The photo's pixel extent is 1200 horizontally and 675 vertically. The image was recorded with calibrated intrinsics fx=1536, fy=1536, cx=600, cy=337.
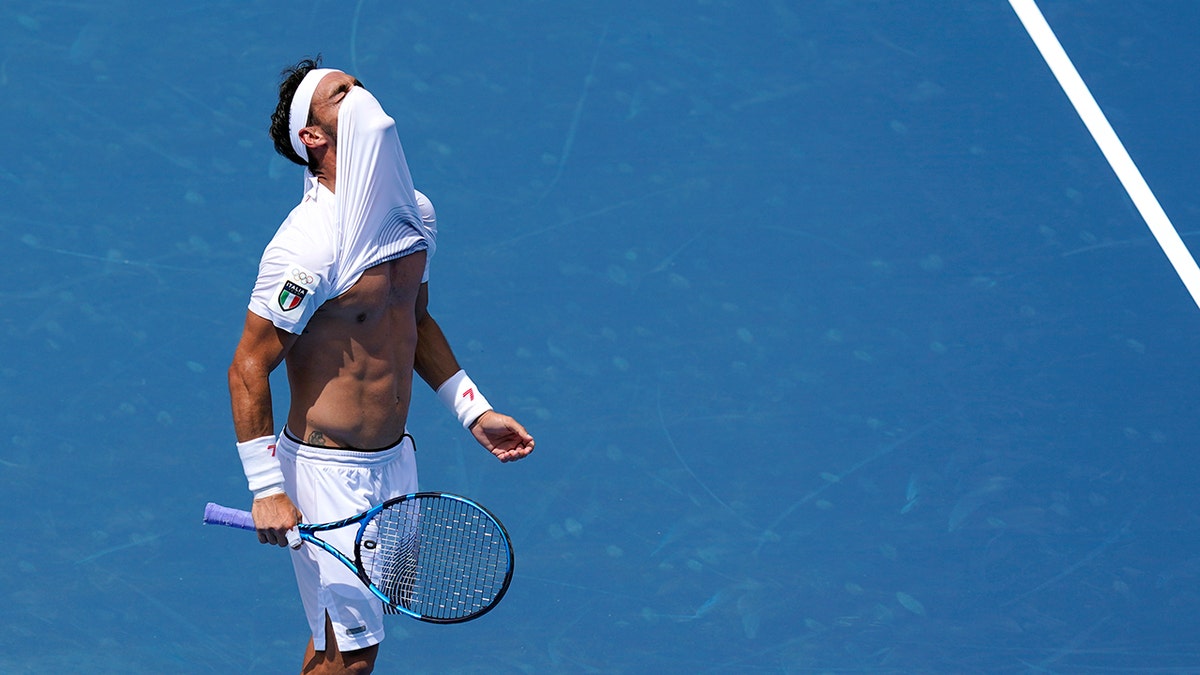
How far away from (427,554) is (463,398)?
0.47 m

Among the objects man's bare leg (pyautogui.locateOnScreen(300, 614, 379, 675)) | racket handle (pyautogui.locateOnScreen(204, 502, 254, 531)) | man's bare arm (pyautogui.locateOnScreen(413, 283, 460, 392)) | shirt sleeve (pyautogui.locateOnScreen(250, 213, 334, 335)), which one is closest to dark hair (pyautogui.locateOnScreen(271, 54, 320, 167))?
shirt sleeve (pyautogui.locateOnScreen(250, 213, 334, 335))

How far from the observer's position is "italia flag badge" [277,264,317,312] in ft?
12.4

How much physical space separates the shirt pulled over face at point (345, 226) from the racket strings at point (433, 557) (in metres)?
0.62

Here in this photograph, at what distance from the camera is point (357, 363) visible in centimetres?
405

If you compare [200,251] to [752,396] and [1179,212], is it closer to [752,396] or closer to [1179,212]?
[752,396]

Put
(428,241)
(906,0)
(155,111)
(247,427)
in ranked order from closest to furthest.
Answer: (247,427), (428,241), (155,111), (906,0)

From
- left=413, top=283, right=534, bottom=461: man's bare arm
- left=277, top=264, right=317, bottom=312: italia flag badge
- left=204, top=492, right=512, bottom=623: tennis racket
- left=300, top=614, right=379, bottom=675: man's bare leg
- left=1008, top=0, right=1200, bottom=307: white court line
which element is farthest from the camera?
left=1008, top=0, right=1200, bottom=307: white court line

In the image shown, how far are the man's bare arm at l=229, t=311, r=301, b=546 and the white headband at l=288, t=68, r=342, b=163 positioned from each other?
0.51 metres

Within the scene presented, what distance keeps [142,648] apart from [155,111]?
218 centimetres

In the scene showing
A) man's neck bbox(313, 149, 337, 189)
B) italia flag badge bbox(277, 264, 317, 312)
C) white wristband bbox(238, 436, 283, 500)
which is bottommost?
white wristband bbox(238, 436, 283, 500)

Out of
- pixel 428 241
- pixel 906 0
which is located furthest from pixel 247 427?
pixel 906 0

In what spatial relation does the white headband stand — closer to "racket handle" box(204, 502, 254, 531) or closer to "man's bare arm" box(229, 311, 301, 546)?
"man's bare arm" box(229, 311, 301, 546)

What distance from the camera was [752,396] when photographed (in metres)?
5.84

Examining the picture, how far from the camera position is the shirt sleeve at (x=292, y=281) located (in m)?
3.79
